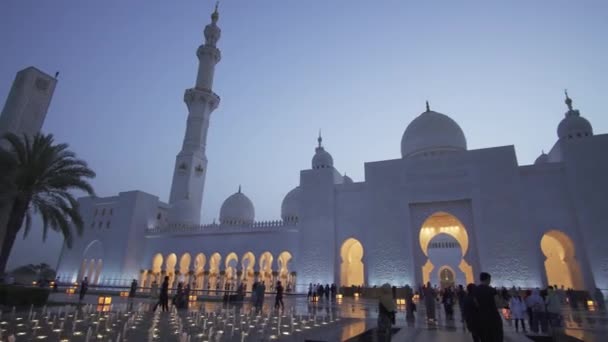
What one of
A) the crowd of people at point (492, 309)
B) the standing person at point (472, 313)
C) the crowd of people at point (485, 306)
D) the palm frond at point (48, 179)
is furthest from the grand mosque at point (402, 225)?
the standing person at point (472, 313)

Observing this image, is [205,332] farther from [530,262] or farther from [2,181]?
[530,262]

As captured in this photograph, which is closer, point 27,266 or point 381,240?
point 381,240

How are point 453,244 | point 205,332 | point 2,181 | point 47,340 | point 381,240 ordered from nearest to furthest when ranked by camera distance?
point 47,340 → point 205,332 → point 2,181 → point 381,240 → point 453,244

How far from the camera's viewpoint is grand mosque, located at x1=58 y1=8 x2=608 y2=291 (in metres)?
15.3

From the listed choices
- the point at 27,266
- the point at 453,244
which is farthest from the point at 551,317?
the point at 27,266

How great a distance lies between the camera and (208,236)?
2342 cm

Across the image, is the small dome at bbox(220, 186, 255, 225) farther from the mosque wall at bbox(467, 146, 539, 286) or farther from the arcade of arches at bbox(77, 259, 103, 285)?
the mosque wall at bbox(467, 146, 539, 286)

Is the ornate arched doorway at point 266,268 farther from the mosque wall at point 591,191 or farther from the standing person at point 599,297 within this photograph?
the mosque wall at point 591,191

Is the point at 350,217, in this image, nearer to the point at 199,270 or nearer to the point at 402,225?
the point at 402,225

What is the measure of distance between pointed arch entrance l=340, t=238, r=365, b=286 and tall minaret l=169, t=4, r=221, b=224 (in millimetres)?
12863


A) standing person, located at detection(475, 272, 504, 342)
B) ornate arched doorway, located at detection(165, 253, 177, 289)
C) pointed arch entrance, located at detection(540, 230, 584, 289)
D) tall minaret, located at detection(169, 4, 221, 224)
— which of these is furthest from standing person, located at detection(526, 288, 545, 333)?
tall minaret, located at detection(169, 4, 221, 224)

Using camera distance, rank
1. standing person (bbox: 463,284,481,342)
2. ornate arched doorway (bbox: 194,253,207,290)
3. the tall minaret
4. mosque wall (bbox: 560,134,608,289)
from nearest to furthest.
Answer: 1. standing person (bbox: 463,284,481,342)
2. mosque wall (bbox: 560,134,608,289)
3. ornate arched doorway (bbox: 194,253,207,290)
4. the tall minaret

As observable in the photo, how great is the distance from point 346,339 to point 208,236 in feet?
66.4

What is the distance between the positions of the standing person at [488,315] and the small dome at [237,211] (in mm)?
23533
